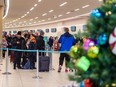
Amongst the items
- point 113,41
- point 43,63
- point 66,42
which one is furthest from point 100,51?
point 43,63

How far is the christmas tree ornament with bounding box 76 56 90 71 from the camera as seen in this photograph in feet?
8.68

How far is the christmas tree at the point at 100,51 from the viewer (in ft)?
8.36

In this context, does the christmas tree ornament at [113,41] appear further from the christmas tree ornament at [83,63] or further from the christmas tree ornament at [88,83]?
the christmas tree ornament at [88,83]

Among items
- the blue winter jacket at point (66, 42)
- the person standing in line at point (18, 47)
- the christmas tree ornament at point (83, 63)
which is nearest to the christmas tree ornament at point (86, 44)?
the christmas tree ornament at point (83, 63)

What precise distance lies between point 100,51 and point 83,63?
0.20 m

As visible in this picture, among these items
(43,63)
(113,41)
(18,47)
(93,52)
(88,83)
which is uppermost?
(113,41)

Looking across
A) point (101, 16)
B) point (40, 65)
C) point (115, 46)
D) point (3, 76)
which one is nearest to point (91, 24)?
point (101, 16)

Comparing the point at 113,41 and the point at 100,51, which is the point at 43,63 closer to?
the point at 100,51

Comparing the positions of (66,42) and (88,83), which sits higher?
(66,42)

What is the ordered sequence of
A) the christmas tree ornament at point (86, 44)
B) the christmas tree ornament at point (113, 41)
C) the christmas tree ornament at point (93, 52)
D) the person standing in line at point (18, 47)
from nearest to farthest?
the christmas tree ornament at point (113, 41), the christmas tree ornament at point (93, 52), the christmas tree ornament at point (86, 44), the person standing in line at point (18, 47)

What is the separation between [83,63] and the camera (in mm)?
2646

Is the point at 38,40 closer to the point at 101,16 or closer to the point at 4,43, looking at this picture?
the point at 4,43

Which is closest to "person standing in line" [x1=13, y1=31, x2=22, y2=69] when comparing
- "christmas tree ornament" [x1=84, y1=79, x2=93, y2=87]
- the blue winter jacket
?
the blue winter jacket

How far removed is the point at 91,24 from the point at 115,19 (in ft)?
0.86
